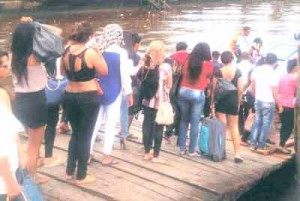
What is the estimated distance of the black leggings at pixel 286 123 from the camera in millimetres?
7180

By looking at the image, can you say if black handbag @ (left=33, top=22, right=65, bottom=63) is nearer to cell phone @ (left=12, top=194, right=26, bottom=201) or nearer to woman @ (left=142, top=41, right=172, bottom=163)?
woman @ (left=142, top=41, right=172, bottom=163)

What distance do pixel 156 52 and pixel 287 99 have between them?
2.34 m

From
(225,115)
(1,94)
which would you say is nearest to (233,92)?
(225,115)

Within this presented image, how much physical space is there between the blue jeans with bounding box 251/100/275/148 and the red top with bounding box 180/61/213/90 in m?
1.14

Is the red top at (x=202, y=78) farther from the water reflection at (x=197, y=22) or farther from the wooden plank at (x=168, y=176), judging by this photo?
the water reflection at (x=197, y=22)

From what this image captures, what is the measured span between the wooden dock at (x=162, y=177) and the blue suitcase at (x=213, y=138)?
0.10 m

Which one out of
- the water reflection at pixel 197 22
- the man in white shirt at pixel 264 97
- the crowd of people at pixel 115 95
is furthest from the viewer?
the water reflection at pixel 197 22

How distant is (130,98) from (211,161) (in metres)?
1.42

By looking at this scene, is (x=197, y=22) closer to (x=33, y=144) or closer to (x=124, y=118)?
(x=124, y=118)

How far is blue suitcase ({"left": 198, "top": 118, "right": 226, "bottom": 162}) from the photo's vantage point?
6.43 metres

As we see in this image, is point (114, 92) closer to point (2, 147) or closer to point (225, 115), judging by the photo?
point (225, 115)

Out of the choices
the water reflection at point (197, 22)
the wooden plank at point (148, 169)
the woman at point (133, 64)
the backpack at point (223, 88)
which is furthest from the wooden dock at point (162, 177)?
the water reflection at point (197, 22)

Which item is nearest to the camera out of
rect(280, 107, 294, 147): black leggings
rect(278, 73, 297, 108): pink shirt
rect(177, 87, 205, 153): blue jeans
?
rect(177, 87, 205, 153): blue jeans

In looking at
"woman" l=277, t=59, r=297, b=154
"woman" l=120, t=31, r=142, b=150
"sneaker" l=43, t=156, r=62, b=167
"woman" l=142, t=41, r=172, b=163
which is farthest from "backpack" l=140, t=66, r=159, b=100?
"woman" l=277, t=59, r=297, b=154
